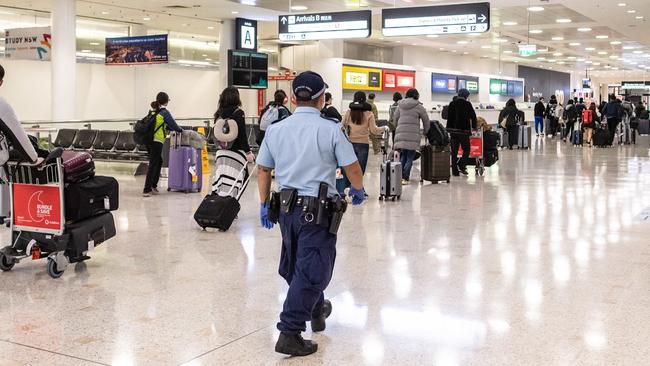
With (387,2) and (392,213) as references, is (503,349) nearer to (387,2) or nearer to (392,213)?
(392,213)

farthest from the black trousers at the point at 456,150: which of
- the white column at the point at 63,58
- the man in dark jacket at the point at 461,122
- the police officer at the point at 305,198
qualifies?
the police officer at the point at 305,198

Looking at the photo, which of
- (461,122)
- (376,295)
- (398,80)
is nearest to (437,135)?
(461,122)

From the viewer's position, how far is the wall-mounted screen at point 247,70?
22125 mm

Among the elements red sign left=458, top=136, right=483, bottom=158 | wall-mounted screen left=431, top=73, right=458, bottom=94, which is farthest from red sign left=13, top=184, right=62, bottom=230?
wall-mounted screen left=431, top=73, right=458, bottom=94

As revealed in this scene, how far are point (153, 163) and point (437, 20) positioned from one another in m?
7.50

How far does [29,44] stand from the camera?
18.9 meters

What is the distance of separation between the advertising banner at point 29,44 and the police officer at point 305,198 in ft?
52.4

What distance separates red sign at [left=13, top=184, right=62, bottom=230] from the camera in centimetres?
613

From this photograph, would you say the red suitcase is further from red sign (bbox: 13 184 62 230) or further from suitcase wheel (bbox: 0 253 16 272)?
suitcase wheel (bbox: 0 253 16 272)

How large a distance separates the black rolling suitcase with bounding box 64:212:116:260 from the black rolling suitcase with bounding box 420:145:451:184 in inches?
323

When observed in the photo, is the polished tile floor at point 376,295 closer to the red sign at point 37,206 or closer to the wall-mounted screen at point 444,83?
the red sign at point 37,206

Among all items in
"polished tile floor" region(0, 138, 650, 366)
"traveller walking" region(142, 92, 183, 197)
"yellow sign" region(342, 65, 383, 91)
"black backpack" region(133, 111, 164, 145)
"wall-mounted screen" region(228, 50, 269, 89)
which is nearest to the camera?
"polished tile floor" region(0, 138, 650, 366)

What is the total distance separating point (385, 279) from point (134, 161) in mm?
11884

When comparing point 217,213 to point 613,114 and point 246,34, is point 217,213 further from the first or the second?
point 613,114
